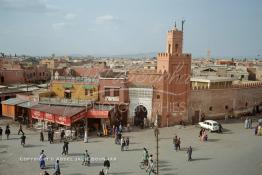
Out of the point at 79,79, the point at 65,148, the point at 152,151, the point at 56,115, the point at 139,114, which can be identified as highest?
Answer: the point at 79,79

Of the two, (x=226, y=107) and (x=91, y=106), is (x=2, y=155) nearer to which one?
(x=91, y=106)

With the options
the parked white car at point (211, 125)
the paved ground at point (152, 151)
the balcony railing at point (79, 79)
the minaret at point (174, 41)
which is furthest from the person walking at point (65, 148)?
the minaret at point (174, 41)

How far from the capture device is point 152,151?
22.0 m

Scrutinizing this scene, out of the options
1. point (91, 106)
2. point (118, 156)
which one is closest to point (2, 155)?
point (118, 156)

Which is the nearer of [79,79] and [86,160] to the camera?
[86,160]

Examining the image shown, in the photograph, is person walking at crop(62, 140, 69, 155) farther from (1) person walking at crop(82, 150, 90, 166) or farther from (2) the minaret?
(2) the minaret

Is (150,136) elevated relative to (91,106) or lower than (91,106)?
lower

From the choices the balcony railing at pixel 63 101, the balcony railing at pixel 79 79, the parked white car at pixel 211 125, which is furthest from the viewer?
the balcony railing at pixel 79 79

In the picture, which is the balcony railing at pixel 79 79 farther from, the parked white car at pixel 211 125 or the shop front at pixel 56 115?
the parked white car at pixel 211 125

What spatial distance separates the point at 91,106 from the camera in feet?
92.2

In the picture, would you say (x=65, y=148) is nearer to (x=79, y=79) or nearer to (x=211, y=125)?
(x=79, y=79)

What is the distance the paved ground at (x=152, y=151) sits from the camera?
18.5 metres

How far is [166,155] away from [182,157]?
3.39 feet

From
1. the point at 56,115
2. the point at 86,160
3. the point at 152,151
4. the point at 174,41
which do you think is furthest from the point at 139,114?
the point at 86,160
